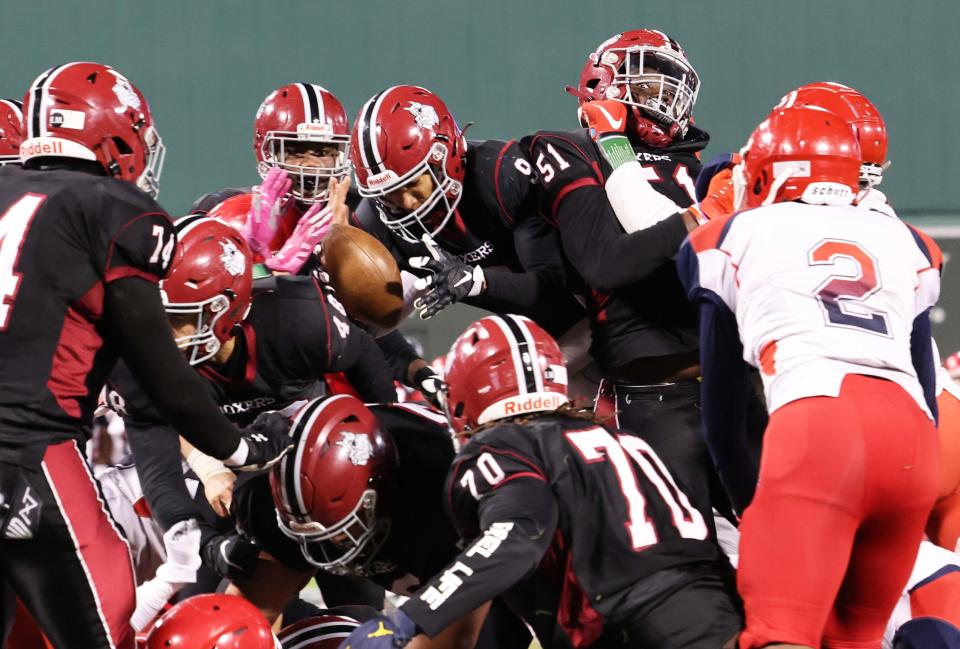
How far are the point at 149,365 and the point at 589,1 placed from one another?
6162 mm

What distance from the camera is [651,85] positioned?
14.5ft

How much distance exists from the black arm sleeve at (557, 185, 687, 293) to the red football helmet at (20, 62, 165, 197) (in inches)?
53.0

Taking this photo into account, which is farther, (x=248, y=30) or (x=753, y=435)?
(x=248, y=30)

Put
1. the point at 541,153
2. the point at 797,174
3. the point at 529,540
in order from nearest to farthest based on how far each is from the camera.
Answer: the point at 529,540 → the point at 797,174 → the point at 541,153

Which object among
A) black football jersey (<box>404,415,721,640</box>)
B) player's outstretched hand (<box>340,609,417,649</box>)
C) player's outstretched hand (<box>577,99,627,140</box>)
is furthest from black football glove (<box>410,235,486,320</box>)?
player's outstretched hand (<box>340,609,417,649</box>)

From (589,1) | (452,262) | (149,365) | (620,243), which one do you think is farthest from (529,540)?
(589,1)

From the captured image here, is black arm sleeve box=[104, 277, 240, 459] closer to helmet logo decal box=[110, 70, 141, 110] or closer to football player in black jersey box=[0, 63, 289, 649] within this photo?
football player in black jersey box=[0, 63, 289, 649]

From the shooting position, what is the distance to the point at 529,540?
2.69m

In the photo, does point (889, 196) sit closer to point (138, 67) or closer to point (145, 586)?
point (138, 67)

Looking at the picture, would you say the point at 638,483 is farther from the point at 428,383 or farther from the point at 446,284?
the point at 428,383

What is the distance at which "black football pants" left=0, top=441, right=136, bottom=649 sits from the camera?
2.92m

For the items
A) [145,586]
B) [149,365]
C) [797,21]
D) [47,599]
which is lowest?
[145,586]

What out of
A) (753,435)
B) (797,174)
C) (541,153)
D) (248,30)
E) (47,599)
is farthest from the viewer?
(248,30)

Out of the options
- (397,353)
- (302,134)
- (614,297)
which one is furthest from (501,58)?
(614,297)
